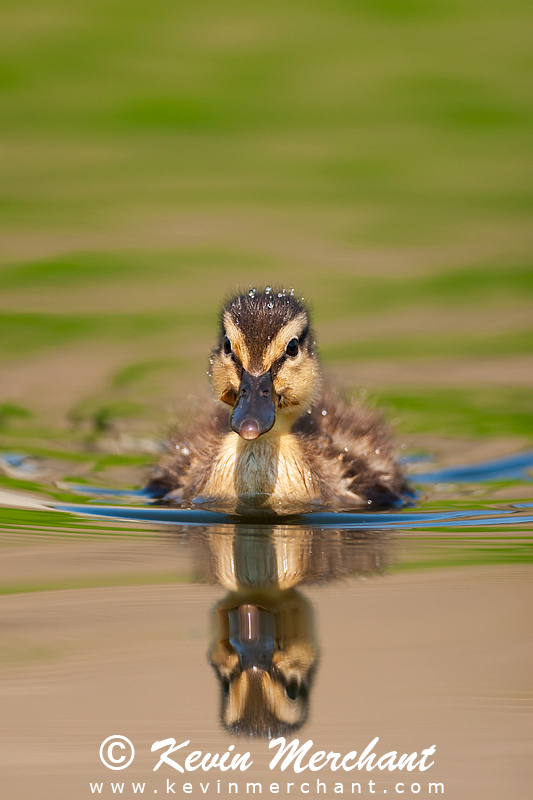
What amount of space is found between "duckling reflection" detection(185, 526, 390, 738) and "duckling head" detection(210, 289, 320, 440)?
1.48 feet

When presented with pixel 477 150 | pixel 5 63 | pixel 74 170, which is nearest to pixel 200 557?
pixel 74 170

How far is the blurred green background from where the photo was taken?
6.72 meters

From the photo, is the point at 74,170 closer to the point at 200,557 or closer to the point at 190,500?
the point at 190,500

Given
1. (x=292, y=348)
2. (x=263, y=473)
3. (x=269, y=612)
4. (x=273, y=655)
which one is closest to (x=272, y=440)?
(x=263, y=473)

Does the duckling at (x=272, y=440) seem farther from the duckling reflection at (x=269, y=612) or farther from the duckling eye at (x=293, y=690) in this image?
the duckling eye at (x=293, y=690)

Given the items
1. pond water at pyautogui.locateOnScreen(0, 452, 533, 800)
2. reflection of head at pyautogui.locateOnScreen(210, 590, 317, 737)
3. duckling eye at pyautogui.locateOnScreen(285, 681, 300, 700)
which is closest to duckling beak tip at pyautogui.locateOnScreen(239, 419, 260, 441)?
pond water at pyautogui.locateOnScreen(0, 452, 533, 800)

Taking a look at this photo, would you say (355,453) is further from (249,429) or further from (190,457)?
(249,429)

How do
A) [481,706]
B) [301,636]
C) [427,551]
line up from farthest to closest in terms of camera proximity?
[427,551], [301,636], [481,706]

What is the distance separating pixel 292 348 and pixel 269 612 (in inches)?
65.2

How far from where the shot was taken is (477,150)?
10711 millimetres

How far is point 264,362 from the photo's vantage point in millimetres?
4250

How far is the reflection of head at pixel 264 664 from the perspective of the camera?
8.09 feet

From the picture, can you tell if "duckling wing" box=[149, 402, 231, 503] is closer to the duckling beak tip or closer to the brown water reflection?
the duckling beak tip

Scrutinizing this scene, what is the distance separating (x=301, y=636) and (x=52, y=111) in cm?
917
